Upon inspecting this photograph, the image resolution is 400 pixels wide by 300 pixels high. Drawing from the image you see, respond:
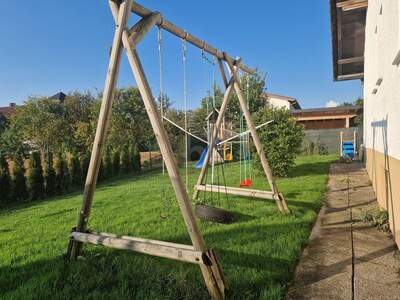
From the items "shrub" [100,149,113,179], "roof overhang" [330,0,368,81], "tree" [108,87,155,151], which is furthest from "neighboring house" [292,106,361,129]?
"shrub" [100,149,113,179]

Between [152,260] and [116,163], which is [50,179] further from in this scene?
[152,260]

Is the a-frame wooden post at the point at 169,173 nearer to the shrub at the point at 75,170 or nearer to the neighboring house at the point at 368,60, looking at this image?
the neighboring house at the point at 368,60

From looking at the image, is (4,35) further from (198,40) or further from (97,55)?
(198,40)

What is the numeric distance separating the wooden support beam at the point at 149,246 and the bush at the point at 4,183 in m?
7.99

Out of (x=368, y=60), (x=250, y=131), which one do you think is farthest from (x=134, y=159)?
(x=250, y=131)

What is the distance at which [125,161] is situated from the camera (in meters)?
14.6

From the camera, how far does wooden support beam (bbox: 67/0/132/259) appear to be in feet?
7.83

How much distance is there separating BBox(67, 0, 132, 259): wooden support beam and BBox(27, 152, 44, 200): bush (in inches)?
319

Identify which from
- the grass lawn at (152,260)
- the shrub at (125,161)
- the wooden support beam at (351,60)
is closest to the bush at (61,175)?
the shrub at (125,161)

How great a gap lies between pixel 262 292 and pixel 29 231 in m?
3.54

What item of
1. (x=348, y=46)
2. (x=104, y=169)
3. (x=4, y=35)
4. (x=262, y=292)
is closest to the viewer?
(x=262, y=292)

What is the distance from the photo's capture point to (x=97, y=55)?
14.8 meters

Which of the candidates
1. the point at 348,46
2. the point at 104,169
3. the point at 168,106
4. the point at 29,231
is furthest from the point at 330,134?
the point at 29,231

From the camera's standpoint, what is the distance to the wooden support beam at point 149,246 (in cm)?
203
